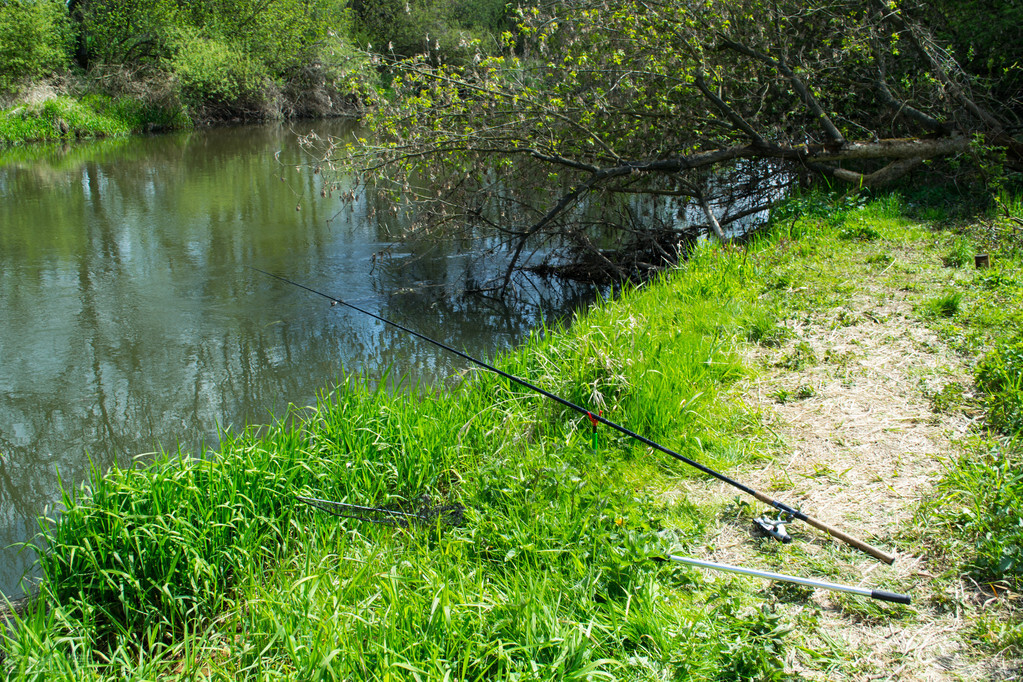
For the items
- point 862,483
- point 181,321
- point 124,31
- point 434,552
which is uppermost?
point 124,31

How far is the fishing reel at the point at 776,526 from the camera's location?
10.7ft

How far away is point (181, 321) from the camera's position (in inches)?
311

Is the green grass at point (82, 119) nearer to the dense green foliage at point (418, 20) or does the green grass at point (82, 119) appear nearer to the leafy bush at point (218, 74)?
the leafy bush at point (218, 74)

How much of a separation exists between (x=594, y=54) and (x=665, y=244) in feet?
7.28

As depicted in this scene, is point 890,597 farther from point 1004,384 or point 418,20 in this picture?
point 418,20

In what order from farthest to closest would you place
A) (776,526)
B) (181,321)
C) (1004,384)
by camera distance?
(181,321) → (1004,384) → (776,526)

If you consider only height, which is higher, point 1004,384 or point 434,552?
point 1004,384

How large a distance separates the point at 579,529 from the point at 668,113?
241 inches

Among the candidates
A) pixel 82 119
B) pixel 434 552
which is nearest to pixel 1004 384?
pixel 434 552

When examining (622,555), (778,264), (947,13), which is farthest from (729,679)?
(947,13)

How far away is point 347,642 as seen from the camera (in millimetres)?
2822

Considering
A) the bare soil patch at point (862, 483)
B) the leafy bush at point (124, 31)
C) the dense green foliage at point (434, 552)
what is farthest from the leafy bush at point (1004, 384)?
the leafy bush at point (124, 31)

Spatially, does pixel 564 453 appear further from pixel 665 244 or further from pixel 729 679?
pixel 665 244

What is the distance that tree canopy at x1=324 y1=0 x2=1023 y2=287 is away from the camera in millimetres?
8055
